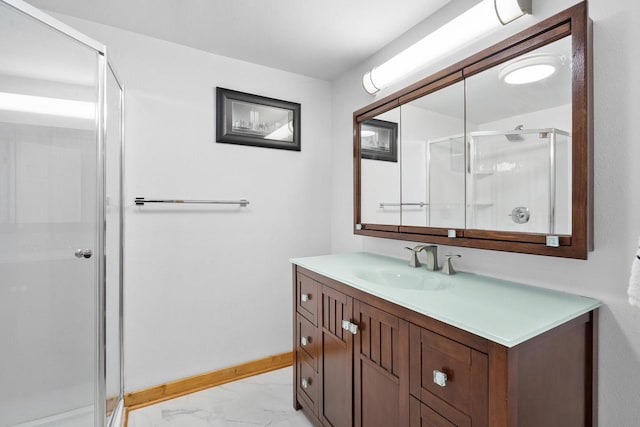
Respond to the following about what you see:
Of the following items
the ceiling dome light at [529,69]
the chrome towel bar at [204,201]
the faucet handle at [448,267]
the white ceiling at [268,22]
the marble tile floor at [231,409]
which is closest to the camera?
the ceiling dome light at [529,69]

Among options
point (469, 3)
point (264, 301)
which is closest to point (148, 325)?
point (264, 301)

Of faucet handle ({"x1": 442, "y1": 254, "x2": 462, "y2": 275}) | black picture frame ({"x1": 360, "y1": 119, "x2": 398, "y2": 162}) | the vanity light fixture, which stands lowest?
faucet handle ({"x1": 442, "y1": 254, "x2": 462, "y2": 275})

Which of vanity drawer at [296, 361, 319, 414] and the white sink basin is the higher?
the white sink basin

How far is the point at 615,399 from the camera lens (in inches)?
38.9

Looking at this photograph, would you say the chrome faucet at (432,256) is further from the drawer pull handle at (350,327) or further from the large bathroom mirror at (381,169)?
the drawer pull handle at (350,327)

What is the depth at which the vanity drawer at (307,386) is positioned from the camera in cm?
159

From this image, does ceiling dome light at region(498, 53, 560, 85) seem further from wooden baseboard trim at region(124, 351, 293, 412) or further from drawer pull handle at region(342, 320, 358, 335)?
wooden baseboard trim at region(124, 351, 293, 412)

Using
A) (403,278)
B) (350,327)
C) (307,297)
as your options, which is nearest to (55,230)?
(307,297)

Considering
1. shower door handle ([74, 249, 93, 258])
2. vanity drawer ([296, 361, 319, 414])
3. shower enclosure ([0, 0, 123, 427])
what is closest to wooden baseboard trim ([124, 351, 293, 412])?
shower enclosure ([0, 0, 123, 427])

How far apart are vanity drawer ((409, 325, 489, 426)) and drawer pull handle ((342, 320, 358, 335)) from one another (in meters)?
0.30

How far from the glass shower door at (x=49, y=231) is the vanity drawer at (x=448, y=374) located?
1413 millimetres

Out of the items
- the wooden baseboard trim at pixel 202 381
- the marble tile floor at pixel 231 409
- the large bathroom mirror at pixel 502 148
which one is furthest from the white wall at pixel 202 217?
the large bathroom mirror at pixel 502 148

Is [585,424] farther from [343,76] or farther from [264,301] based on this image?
[343,76]

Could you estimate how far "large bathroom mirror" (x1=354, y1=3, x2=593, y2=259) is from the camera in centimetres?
103
